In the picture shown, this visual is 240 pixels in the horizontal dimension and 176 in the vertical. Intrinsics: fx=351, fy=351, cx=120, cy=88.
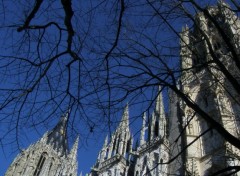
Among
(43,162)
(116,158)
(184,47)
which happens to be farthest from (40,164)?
(184,47)

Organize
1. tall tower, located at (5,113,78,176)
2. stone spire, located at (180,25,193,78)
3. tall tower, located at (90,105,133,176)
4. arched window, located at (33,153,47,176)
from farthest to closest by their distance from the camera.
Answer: arched window, located at (33,153,47,176) < tall tower, located at (5,113,78,176) < tall tower, located at (90,105,133,176) < stone spire, located at (180,25,193,78)

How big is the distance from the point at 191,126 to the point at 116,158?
1019cm

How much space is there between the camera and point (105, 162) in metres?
28.4

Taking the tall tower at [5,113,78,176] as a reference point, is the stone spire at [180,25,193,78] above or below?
below

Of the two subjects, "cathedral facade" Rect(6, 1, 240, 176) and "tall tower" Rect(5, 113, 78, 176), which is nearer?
"cathedral facade" Rect(6, 1, 240, 176)

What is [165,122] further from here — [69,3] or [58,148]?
[58,148]

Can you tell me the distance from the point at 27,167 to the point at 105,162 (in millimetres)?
23051

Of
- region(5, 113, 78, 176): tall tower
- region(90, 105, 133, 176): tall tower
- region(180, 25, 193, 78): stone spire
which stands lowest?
region(180, 25, 193, 78): stone spire

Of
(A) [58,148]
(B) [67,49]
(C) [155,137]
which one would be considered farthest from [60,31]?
(A) [58,148]

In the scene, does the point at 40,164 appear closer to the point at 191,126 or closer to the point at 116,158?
the point at 116,158

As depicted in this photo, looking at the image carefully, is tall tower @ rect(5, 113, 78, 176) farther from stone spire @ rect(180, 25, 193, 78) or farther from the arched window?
stone spire @ rect(180, 25, 193, 78)

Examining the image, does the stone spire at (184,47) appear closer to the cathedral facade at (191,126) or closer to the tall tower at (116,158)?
the cathedral facade at (191,126)

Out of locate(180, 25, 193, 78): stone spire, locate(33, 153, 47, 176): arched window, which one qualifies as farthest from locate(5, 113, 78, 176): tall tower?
locate(180, 25, 193, 78): stone spire

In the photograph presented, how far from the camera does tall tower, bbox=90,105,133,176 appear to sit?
27.1 metres
